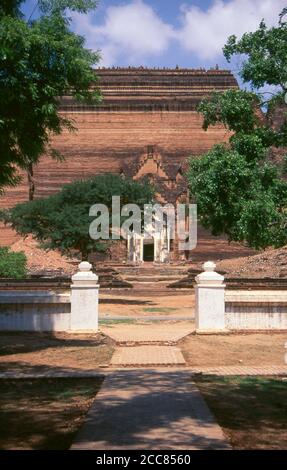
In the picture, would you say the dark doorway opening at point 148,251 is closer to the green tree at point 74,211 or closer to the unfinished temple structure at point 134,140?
the unfinished temple structure at point 134,140

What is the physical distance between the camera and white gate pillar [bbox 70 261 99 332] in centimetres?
1269

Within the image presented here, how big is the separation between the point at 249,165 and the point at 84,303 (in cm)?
449

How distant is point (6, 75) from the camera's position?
8805mm

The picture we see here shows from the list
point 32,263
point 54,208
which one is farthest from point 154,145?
point 54,208

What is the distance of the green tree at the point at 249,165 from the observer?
34.8 ft

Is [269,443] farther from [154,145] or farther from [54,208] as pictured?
[154,145]

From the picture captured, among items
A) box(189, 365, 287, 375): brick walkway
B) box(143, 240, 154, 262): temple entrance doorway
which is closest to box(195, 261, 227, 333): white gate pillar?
box(189, 365, 287, 375): brick walkway

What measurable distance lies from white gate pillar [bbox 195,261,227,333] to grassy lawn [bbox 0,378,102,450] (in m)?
4.76

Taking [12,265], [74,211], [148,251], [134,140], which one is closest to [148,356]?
[74,211]

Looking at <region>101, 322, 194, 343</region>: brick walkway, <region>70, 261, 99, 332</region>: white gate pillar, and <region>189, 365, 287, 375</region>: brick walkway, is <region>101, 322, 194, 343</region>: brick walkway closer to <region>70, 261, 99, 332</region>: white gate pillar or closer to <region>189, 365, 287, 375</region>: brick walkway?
<region>70, 261, 99, 332</region>: white gate pillar

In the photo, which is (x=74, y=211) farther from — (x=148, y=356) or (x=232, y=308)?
(x=148, y=356)

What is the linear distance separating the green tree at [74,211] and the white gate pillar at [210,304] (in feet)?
42.5

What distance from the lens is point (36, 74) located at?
913 cm

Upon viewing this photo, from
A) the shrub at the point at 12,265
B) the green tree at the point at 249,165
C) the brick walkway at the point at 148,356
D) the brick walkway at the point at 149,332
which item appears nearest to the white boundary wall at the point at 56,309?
the brick walkway at the point at 149,332
